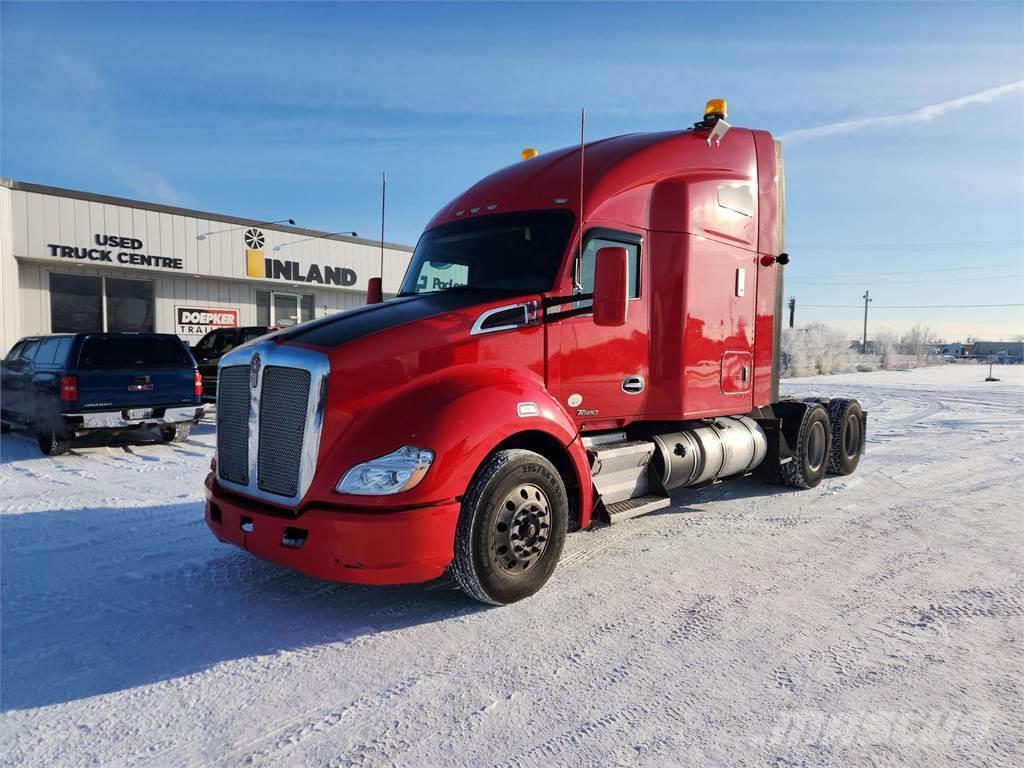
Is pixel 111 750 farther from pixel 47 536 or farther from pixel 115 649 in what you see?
pixel 47 536

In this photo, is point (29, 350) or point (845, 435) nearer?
point (845, 435)

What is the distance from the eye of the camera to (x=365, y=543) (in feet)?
11.7

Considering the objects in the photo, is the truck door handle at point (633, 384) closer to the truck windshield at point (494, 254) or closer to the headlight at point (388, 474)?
the truck windshield at point (494, 254)

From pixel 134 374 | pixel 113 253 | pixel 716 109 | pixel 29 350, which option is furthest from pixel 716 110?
pixel 113 253

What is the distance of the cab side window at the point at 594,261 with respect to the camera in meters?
4.94

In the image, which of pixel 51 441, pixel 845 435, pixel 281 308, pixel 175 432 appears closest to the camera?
pixel 845 435

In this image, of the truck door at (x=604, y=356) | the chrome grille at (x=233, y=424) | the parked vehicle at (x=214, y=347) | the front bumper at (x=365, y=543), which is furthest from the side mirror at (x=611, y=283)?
the parked vehicle at (x=214, y=347)

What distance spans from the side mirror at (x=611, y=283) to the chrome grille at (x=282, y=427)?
1.96 m

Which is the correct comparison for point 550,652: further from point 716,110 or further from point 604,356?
point 716,110

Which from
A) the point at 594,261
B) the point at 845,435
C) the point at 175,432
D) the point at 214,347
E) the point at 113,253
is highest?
the point at 113,253

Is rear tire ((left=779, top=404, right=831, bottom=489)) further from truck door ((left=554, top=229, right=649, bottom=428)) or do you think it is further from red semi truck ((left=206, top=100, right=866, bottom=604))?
truck door ((left=554, top=229, right=649, bottom=428))

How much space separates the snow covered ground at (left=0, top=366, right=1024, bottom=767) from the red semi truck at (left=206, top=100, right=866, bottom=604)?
424 millimetres

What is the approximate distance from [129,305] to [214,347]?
5.42 metres

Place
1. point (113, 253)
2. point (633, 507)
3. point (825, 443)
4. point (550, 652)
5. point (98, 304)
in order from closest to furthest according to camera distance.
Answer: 1. point (550, 652)
2. point (633, 507)
3. point (825, 443)
4. point (113, 253)
5. point (98, 304)
